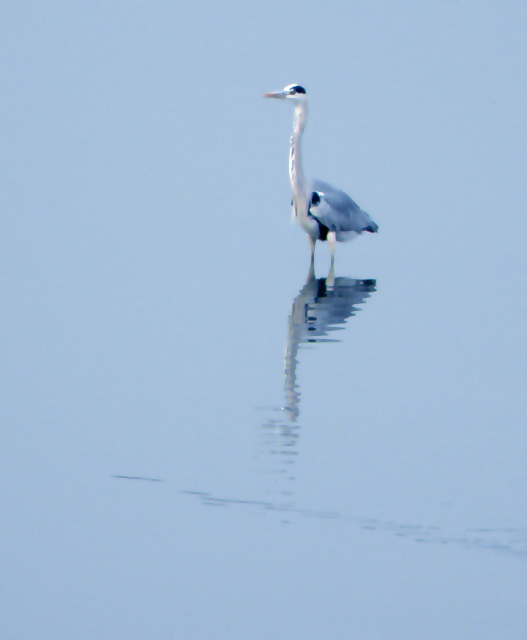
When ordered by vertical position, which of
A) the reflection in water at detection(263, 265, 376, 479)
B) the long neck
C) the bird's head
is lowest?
the reflection in water at detection(263, 265, 376, 479)

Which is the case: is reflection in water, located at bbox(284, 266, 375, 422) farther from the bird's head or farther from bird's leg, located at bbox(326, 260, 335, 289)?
the bird's head

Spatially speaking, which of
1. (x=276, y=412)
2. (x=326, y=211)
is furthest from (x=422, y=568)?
(x=326, y=211)

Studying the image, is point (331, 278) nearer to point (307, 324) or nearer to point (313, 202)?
point (313, 202)

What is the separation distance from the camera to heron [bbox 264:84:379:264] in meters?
15.0

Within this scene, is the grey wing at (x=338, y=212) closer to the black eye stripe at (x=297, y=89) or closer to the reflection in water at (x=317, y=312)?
the reflection in water at (x=317, y=312)

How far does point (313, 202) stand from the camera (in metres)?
15.0

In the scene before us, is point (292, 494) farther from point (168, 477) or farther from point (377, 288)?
point (377, 288)

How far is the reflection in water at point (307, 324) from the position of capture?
8.00 metres

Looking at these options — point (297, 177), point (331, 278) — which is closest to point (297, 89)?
point (297, 177)

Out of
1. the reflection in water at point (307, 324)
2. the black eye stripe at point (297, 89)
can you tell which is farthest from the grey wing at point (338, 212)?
the black eye stripe at point (297, 89)

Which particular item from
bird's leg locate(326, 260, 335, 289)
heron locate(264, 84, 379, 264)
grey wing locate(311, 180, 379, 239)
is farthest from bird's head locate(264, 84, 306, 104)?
bird's leg locate(326, 260, 335, 289)

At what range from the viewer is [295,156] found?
15.1 m

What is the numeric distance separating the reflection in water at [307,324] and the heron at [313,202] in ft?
1.59

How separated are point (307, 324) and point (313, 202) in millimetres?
3813
